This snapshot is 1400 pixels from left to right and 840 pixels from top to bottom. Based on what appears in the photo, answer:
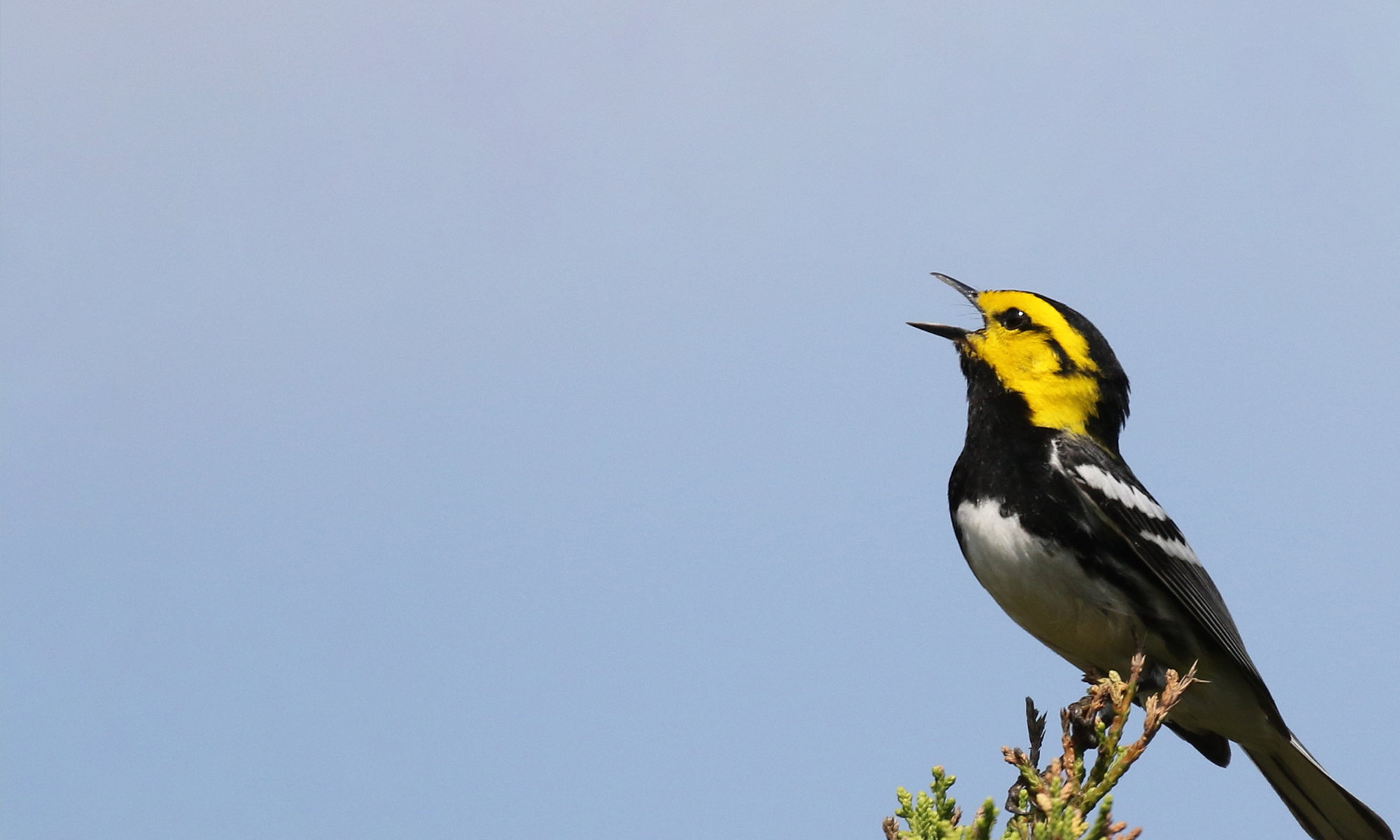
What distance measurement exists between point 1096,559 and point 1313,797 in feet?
5.56

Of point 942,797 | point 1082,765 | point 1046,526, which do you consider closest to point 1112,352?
point 1046,526

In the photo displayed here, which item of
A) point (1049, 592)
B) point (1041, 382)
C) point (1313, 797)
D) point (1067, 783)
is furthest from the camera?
point (1041, 382)

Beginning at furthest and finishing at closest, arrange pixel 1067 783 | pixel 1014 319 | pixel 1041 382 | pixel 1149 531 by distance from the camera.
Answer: pixel 1014 319, pixel 1041 382, pixel 1149 531, pixel 1067 783

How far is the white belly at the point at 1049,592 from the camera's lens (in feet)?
17.0

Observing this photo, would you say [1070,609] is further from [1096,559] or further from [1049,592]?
[1096,559]

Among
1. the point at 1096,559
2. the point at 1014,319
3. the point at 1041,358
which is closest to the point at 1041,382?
the point at 1041,358

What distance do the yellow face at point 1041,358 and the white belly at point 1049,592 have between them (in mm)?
709

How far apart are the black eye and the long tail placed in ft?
7.74

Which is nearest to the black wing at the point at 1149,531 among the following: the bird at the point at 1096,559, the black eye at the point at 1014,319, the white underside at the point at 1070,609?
the bird at the point at 1096,559

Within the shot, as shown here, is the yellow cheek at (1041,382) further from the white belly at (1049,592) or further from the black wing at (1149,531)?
the white belly at (1049,592)

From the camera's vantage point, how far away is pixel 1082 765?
4293 millimetres

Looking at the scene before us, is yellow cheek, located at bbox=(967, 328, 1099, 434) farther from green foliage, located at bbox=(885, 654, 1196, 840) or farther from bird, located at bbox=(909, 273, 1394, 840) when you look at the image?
green foliage, located at bbox=(885, 654, 1196, 840)

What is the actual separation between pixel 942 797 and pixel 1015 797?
2.01 feet

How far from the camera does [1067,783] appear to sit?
4.18 meters
